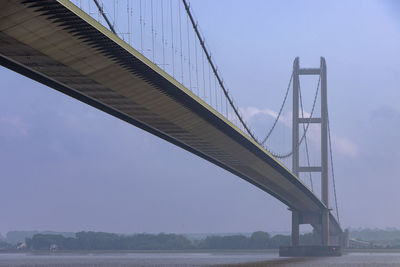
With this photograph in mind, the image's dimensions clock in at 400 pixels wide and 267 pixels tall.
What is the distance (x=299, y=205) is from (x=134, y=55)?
7883 cm

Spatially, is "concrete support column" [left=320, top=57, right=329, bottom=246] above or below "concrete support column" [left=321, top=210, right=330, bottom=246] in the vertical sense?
above

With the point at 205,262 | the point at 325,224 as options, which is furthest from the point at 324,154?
the point at 205,262

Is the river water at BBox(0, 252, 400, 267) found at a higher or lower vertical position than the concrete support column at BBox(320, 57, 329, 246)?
lower

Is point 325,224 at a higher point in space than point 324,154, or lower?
lower

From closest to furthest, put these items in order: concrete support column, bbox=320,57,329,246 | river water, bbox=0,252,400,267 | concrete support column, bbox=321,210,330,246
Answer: river water, bbox=0,252,400,267 → concrete support column, bbox=321,210,330,246 → concrete support column, bbox=320,57,329,246

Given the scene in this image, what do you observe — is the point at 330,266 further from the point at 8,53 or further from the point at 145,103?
the point at 8,53

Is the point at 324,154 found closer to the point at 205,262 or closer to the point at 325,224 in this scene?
the point at 325,224

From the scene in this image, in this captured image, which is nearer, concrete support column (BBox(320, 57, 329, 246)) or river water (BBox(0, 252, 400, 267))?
river water (BBox(0, 252, 400, 267))

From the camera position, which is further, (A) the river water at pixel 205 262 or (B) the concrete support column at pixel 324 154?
(B) the concrete support column at pixel 324 154

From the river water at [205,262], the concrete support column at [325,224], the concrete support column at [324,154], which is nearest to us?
the river water at [205,262]

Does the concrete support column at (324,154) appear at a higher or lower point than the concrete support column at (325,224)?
higher

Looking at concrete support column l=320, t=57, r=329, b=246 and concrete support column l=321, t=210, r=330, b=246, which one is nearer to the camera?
concrete support column l=321, t=210, r=330, b=246

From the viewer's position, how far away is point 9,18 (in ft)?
104

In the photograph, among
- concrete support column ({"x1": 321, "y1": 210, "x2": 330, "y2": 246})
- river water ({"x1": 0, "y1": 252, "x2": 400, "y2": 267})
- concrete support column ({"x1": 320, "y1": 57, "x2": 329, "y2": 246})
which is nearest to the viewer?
river water ({"x1": 0, "y1": 252, "x2": 400, "y2": 267})
